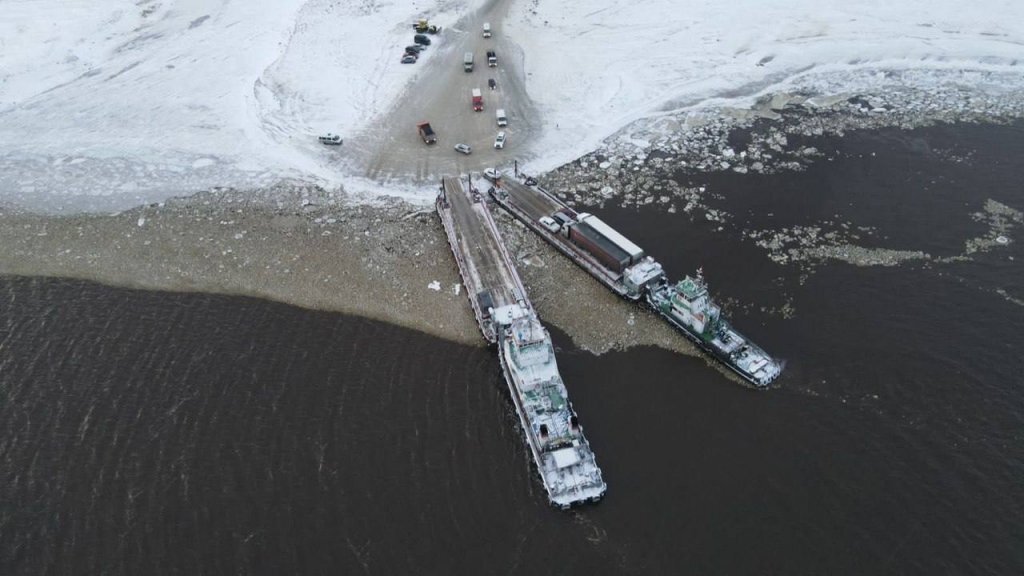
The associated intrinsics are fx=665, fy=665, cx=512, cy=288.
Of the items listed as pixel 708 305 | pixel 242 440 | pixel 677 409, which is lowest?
pixel 242 440

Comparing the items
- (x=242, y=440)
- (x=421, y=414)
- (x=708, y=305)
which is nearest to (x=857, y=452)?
(x=708, y=305)

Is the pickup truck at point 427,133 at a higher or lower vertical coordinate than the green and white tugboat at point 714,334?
higher

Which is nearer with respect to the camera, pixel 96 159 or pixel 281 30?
pixel 96 159

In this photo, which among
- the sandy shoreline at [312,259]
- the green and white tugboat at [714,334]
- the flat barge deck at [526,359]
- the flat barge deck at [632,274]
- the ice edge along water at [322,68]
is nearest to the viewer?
the flat barge deck at [526,359]

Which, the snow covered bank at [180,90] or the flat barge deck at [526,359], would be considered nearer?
the flat barge deck at [526,359]

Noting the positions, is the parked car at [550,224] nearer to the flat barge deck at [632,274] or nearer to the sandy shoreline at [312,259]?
the flat barge deck at [632,274]

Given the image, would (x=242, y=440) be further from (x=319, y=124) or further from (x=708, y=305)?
Result: (x=319, y=124)

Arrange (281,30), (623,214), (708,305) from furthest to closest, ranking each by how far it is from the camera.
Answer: (281,30) < (623,214) < (708,305)

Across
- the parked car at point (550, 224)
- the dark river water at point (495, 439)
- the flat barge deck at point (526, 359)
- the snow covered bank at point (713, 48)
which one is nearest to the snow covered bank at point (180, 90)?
the dark river water at point (495, 439)

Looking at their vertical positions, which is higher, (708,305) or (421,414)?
(708,305)
